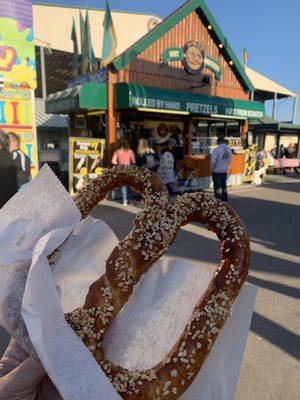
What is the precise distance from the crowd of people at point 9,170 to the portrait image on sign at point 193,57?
8.00m

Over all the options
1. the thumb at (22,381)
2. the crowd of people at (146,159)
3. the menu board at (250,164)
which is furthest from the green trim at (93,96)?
the thumb at (22,381)

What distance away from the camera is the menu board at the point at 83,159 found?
940 centimetres

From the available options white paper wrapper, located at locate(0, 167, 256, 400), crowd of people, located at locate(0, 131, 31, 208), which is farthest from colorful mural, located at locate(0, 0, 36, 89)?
white paper wrapper, located at locate(0, 167, 256, 400)

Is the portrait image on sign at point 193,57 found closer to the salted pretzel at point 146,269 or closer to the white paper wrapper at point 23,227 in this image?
the salted pretzel at point 146,269

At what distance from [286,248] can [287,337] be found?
2.71 m

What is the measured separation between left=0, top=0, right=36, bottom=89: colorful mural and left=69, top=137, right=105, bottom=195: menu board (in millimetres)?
2593

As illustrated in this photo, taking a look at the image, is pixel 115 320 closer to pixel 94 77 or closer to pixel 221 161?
pixel 221 161

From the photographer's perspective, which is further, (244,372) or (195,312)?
(244,372)

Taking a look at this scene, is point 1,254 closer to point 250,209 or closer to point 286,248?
point 286,248

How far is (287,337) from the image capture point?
3002 mm

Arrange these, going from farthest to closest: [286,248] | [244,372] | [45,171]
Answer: [286,248] → [244,372] → [45,171]

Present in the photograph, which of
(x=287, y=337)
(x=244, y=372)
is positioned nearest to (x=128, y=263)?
(x=244, y=372)

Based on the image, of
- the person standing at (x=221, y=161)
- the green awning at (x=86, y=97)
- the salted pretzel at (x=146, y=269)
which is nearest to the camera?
the salted pretzel at (x=146, y=269)

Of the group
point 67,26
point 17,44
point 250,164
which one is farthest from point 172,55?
point 67,26
